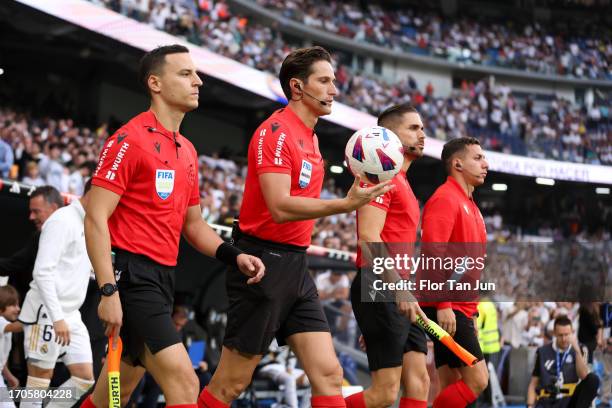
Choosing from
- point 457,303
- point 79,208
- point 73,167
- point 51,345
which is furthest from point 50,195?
point 73,167

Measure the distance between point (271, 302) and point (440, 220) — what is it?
2013 mm

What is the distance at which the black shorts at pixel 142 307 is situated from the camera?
463 centimetres

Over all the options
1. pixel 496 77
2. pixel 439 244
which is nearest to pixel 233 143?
pixel 496 77

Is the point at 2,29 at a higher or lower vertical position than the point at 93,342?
higher

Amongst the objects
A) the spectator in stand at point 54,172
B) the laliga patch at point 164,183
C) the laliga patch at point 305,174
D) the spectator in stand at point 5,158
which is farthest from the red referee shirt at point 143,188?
the spectator in stand at point 54,172

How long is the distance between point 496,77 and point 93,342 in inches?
1472

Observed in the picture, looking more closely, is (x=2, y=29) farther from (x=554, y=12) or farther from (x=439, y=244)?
(x=554, y=12)

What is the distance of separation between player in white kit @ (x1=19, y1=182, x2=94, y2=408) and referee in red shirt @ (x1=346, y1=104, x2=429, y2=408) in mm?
2263

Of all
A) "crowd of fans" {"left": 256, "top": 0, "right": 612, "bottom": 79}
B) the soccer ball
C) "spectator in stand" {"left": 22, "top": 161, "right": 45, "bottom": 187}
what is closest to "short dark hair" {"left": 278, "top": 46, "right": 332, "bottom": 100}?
the soccer ball

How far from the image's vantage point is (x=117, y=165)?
4.78 metres

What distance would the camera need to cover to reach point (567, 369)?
33.1 ft

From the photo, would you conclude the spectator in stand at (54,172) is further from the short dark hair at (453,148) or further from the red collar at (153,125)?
the red collar at (153,125)

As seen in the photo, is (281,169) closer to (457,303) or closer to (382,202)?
(382,202)

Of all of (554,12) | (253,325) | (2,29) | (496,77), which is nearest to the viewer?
(253,325)
